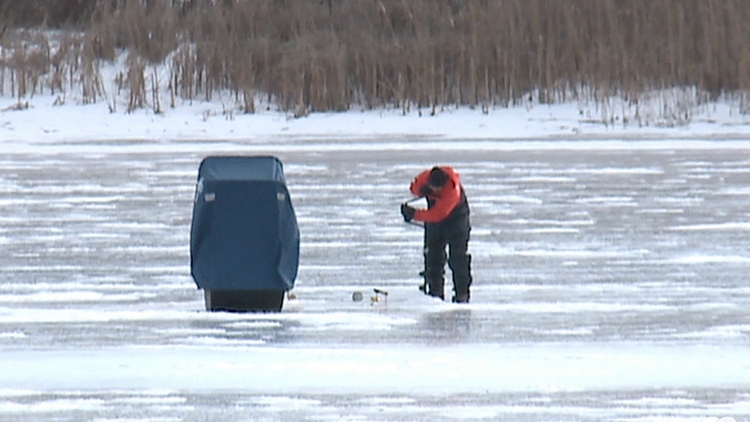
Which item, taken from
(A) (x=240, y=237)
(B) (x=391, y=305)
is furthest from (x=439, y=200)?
(A) (x=240, y=237)

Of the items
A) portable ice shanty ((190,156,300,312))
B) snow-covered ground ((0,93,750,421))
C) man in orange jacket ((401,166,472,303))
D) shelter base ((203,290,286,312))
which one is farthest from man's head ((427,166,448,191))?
shelter base ((203,290,286,312))

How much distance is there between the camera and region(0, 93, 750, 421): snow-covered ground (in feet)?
20.8

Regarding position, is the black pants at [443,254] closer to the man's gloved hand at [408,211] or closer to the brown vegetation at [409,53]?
the man's gloved hand at [408,211]

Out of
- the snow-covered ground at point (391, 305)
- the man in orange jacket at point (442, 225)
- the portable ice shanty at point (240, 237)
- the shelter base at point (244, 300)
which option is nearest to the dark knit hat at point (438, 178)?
the man in orange jacket at point (442, 225)

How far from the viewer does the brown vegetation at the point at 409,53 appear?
26.6 metres

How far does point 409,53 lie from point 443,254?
728 inches

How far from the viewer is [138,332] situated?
781cm

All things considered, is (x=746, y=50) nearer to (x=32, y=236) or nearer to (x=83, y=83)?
(x=83, y=83)

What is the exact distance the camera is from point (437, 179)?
891 cm

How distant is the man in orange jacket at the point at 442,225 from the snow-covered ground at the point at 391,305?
16 centimetres

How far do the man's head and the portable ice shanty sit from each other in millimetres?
943

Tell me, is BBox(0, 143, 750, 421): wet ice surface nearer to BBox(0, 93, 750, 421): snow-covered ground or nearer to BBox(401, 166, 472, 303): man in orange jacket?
BBox(0, 93, 750, 421): snow-covered ground

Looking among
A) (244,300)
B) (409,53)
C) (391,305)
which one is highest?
(409,53)

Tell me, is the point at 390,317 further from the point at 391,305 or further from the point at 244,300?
the point at 244,300
